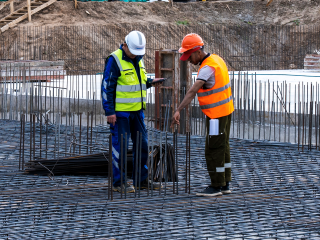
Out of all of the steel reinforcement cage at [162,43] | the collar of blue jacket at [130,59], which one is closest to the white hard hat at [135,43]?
the collar of blue jacket at [130,59]

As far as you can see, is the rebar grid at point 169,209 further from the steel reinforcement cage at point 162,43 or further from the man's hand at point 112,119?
the steel reinforcement cage at point 162,43

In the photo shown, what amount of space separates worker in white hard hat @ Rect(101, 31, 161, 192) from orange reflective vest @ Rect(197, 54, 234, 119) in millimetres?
634

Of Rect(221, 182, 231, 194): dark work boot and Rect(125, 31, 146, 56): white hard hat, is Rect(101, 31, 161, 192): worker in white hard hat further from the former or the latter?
Rect(221, 182, 231, 194): dark work boot

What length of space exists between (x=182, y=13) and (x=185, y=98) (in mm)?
25282

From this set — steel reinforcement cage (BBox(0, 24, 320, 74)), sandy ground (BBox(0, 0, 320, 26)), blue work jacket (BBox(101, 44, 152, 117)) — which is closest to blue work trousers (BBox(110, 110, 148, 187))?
blue work jacket (BBox(101, 44, 152, 117))

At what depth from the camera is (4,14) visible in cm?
2402

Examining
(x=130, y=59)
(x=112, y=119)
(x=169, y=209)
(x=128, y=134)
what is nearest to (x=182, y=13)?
(x=130, y=59)

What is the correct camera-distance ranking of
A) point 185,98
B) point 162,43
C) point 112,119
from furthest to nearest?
1. point 162,43
2. point 112,119
3. point 185,98

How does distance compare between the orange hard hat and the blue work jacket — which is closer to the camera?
the orange hard hat

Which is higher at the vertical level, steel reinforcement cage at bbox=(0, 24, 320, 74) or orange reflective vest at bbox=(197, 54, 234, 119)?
steel reinforcement cage at bbox=(0, 24, 320, 74)

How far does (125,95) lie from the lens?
15.1ft

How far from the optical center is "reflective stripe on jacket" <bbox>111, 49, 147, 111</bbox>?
14.9 ft

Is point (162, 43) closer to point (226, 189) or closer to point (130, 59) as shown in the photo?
point (130, 59)

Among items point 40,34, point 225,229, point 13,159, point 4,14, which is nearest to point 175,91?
point 13,159
